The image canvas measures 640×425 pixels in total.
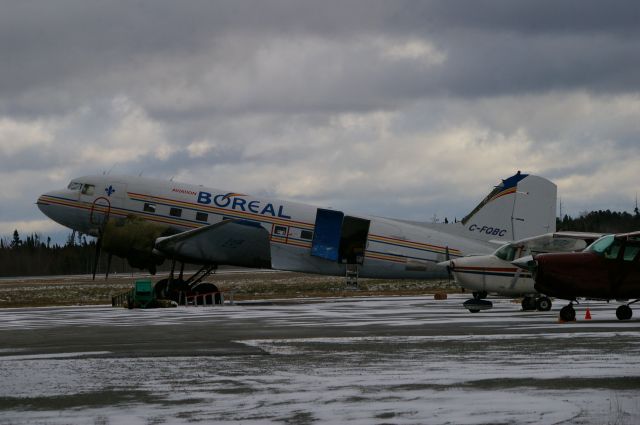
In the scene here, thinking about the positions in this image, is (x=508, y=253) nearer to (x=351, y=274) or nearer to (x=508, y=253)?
(x=508, y=253)

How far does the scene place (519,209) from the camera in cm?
4069

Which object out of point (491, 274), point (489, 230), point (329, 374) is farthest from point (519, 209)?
point (329, 374)

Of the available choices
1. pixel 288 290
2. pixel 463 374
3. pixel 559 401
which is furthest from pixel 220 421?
pixel 288 290

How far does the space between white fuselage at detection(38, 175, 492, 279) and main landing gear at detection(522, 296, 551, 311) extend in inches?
432

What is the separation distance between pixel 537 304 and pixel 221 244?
615 inches

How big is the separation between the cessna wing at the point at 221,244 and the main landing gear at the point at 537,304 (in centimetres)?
1412

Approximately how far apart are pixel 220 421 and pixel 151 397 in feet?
6.49

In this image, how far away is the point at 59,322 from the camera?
29.4 metres

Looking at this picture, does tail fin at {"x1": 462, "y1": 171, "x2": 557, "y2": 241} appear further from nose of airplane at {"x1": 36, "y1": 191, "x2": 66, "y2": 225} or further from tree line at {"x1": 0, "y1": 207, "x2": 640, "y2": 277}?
tree line at {"x1": 0, "y1": 207, "x2": 640, "y2": 277}

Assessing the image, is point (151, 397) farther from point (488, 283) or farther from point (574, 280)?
point (488, 283)

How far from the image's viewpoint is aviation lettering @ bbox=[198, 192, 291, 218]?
42812 mm

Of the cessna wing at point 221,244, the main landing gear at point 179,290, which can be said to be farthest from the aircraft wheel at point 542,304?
the main landing gear at point 179,290

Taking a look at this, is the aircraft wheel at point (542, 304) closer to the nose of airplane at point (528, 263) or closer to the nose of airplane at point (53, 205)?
the nose of airplane at point (528, 263)

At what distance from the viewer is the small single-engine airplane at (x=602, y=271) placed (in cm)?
2497
